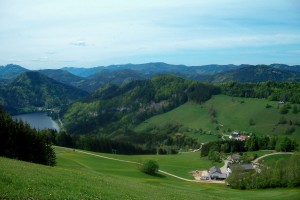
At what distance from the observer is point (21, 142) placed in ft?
161

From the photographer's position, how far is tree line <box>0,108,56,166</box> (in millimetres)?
46938

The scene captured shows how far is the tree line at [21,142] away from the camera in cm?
4694

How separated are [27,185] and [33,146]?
96.2 feet

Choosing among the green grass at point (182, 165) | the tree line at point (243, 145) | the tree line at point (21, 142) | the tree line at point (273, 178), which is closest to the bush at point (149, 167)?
the green grass at point (182, 165)

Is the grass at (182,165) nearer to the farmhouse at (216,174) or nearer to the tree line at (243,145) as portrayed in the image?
the farmhouse at (216,174)

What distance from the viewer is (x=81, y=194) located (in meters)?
24.9

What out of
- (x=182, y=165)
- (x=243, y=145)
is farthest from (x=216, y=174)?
(x=243, y=145)

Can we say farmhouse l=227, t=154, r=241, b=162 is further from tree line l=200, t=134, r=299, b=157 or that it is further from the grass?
tree line l=200, t=134, r=299, b=157

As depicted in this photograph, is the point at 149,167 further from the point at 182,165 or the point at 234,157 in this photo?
the point at 234,157

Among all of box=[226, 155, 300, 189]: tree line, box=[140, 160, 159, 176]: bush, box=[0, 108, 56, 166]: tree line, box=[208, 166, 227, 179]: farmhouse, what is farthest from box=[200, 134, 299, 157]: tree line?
box=[0, 108, 56, 166]: tree line

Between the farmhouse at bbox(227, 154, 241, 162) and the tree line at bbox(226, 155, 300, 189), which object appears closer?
the tree line at bbox(226, 155, 300, 189)

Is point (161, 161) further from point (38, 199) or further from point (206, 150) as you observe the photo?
point (38, 199)

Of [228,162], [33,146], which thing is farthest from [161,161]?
[33,146]

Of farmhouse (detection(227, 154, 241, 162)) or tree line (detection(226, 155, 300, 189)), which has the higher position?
tree line (detection(226, 155, 300, 189))
